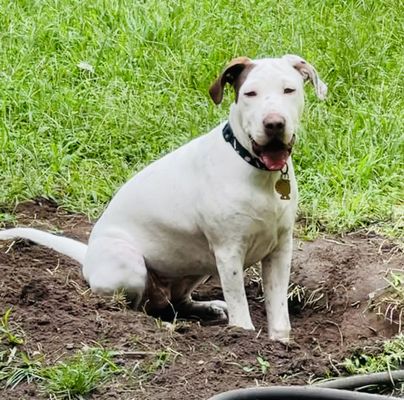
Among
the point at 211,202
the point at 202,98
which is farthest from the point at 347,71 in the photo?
the point at 211,202

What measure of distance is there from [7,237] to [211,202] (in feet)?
4.83

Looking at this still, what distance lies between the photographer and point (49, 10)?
891 centimetres

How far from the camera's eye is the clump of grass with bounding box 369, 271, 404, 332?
5.21m

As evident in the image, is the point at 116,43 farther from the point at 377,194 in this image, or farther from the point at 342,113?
the point at 377,194

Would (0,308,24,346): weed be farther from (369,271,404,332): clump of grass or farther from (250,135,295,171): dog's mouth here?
(369,271,404,332): clump of grass

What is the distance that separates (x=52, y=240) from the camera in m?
5.94

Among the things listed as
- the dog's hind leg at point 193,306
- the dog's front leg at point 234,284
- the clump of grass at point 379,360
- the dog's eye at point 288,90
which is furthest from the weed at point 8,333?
the dog's eye at point 288,90

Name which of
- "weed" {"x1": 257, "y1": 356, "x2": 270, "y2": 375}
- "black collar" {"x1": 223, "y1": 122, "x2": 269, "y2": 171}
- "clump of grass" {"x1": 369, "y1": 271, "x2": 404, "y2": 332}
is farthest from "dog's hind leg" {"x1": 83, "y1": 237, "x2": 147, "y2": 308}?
"clump of grass" {"x1": 369, "y1": 271, "x2": 404, "y2": 332}

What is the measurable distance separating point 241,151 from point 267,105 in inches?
13.7

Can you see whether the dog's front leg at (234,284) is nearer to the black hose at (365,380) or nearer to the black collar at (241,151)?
the black collar at (241,151)

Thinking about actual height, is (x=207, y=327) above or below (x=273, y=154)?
below

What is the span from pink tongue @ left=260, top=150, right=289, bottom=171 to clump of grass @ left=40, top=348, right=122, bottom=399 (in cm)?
109

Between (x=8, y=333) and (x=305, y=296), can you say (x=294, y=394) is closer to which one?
(x=8, y=333)

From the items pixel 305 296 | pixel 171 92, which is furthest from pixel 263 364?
pixel 171 92
